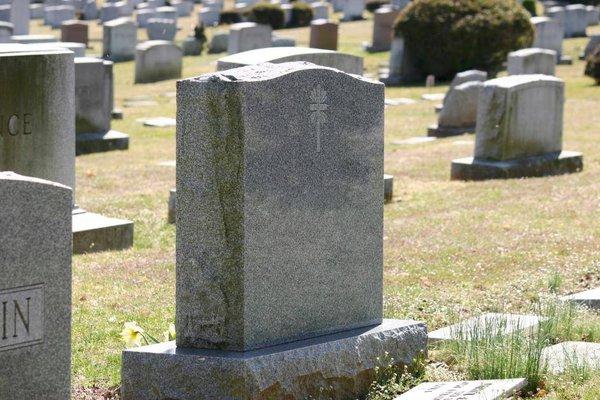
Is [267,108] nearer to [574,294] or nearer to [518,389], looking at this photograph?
[518,389]

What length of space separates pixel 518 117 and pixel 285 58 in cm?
406

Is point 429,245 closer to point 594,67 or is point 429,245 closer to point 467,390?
point 467,390

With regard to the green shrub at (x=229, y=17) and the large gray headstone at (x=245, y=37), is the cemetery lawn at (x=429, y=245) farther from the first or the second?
the green shrub at (x=229, y=17)

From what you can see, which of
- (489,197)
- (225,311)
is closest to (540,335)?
(225,311)

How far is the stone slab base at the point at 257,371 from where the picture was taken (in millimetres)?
5723

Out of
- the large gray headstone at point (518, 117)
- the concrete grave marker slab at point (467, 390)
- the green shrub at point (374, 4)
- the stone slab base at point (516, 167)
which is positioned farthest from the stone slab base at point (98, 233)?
the green shrub at point (374, 4)

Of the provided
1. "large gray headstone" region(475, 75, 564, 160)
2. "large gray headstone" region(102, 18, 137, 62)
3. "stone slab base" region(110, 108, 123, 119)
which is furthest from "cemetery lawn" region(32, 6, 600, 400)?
"large gray headstone" region(102, 18, 137, 62)

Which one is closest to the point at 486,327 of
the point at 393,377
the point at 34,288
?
the point at 393,377

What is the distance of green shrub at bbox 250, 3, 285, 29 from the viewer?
4006 cm

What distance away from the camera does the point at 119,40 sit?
31.8 metres

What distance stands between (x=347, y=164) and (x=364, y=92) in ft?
1.28

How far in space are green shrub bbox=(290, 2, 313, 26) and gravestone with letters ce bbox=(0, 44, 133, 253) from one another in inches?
1232

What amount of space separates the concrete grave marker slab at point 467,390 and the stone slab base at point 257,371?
0.31 m

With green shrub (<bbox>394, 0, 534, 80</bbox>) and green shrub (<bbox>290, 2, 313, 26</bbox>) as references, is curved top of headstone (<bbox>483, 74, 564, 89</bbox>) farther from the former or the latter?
green shrub (<bbox>290, 2, 313, 26</bbox>)
